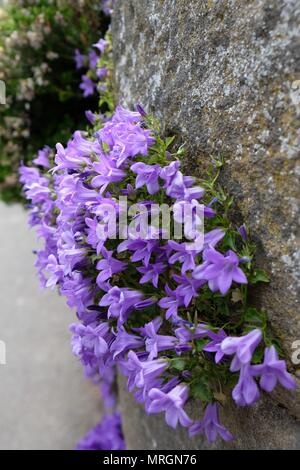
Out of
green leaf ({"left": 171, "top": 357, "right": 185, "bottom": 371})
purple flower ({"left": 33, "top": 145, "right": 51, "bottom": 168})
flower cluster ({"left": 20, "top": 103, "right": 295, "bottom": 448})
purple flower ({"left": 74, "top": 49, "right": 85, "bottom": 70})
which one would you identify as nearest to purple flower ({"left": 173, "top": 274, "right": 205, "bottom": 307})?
flower cluster ({"left": 20, "top": 103, "right": 295, "bottom": 448})

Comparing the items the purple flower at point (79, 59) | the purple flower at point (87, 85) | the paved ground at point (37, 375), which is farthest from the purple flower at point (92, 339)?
the paved ground at point (37, 375)

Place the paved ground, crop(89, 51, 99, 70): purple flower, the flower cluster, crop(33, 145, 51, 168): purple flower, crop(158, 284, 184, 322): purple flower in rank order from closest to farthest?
the flower cluster → crop(158, 284, 184, 322): purple flower → crop(33, 145, 51, 168): purple flower → crop(89, 51, 99, 70): purple flower → the paved ground

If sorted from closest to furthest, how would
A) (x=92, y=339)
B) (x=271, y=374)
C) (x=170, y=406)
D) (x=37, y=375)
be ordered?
(x=271, y=374) < (x=170, y=406) < (x=92, y=339) < (x=37, y=375)

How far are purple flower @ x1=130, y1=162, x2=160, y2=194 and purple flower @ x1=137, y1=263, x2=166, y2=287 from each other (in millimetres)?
210

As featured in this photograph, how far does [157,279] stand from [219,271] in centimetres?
24

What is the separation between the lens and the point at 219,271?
127cm

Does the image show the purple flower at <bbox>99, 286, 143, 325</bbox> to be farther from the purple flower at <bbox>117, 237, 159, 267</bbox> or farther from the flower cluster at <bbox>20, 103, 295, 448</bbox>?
the purple flower at <bbox>117, 237, 159, 267</bbox>

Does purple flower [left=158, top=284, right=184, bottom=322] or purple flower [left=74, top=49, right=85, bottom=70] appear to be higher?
purple flower [left=74, top=49, right=85, bottom=70]

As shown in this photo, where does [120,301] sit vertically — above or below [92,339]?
above

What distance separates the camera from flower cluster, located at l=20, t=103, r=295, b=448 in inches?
50.8

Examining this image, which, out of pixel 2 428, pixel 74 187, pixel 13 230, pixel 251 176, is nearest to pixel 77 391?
pixel 2 428

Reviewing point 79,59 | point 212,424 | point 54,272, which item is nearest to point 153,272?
point 54,272

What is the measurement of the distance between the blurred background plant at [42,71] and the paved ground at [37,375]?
1.58 metres

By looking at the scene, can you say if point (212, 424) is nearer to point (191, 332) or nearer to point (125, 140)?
point (191, 332)
